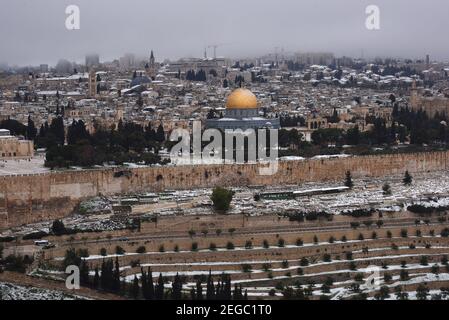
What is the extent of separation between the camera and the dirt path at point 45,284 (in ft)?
58.7

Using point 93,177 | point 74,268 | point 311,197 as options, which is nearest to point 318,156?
point 311,197

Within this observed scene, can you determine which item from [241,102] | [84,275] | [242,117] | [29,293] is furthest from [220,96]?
[29,293]

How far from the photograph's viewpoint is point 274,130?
3491 centimetres

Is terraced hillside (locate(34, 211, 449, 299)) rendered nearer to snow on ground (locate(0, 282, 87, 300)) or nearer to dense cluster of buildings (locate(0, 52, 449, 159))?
snow on ground (locate(0, 282, 87, 300))

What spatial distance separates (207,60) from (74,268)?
60.0 m

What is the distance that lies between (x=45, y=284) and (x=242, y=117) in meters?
19.1

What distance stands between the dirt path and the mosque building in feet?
57.3

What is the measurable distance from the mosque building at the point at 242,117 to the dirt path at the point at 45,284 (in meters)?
17.5

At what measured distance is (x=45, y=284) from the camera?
1850cm

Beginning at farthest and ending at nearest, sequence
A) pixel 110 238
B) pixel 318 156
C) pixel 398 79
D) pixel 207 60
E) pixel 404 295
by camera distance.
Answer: pixel 207 60, pixel 398 79, pixel 318 156, pixel 110 238, pixel 404 295

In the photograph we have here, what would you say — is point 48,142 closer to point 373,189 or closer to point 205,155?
point 205,155

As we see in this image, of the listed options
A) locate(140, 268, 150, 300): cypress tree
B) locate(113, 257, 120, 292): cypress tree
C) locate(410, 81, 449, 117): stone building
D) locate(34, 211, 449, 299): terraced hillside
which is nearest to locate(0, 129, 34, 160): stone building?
locate(34, 211, 449, 299): terraced hillside
